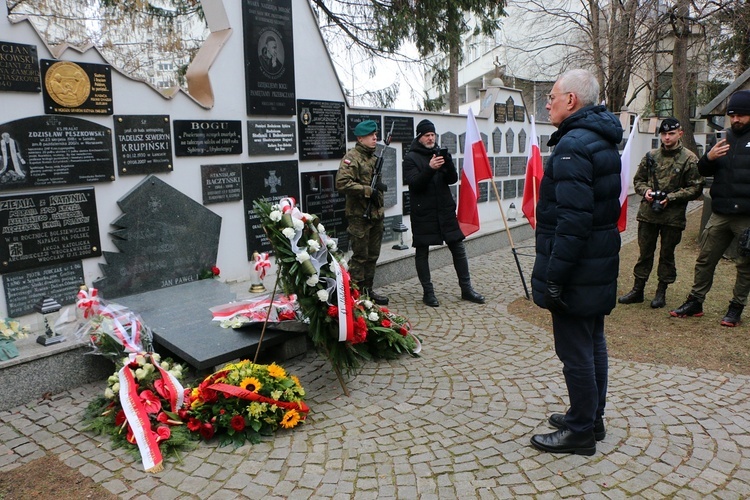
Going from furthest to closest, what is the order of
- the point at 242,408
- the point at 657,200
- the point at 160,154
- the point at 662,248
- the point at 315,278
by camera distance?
the point at 662,248
the point at 657,200
the point at 160,154
the point at 315,278
the point at 242,408

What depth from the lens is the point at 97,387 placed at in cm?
408

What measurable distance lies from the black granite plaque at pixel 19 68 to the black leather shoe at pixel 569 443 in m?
4.34

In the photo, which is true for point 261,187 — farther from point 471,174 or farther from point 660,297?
point 660,297

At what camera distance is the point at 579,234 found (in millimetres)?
2703

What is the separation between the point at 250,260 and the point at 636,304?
4.10 meters

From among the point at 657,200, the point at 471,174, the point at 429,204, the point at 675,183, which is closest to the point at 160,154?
the point at 429,204

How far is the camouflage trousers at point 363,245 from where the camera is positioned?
5.78m

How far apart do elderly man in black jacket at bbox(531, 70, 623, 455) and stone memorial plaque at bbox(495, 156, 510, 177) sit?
24.3 feet

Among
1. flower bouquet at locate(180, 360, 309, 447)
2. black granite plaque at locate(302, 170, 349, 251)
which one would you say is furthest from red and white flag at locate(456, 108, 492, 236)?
flower bouquet at locate(180, 360, 309, 447)

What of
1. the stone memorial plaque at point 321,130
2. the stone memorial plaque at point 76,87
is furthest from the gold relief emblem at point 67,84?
the stone memorial plaque at point 321,130

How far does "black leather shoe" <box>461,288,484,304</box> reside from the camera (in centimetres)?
609

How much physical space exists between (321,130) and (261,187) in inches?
44.4

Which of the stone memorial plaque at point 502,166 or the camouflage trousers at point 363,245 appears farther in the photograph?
the stone memorial plaque at point 502,166

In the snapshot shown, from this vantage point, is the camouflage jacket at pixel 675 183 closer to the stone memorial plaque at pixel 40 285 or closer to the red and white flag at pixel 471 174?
the red and white flag at pixel 471 174
